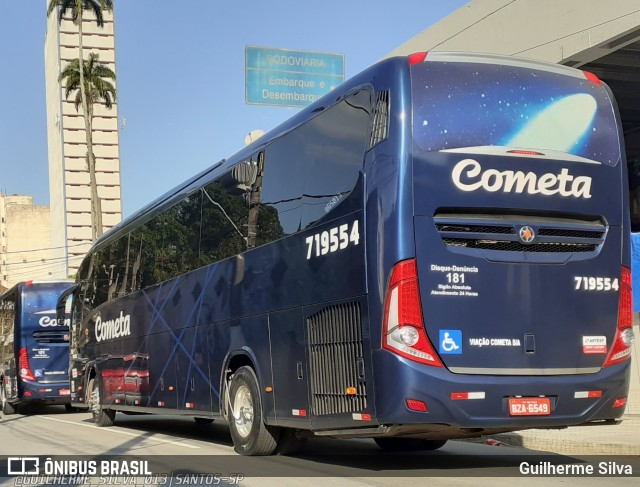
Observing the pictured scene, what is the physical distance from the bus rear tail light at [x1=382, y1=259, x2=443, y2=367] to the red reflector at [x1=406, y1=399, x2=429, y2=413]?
0.35 m

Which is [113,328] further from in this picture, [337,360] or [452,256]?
[452,256]

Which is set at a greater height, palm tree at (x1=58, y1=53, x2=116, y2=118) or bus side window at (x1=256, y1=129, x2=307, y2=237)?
palm tree at (x1=58, y1=53, x2=116, y2=118)

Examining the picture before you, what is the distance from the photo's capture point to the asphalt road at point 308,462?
8.97m

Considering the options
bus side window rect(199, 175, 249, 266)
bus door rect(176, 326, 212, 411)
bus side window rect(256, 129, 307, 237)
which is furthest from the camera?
bus door rect(176, 326, 212, 411)

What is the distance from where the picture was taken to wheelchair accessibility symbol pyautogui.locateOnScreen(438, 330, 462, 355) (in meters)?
8.37

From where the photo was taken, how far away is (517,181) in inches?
344

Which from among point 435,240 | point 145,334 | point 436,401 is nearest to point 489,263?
point 435,240

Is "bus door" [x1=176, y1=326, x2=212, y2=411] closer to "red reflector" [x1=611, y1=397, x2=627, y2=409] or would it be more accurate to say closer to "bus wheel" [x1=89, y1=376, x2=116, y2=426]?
"bus wheel" [x1=89, y1=376, x2=116, y2=426]

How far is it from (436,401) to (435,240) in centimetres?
143

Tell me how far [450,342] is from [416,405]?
25.4 inches

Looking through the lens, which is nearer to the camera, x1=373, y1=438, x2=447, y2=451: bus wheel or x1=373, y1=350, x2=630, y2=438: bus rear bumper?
x1=373, y1=350, x2=630, y2=438: bus rear bumper

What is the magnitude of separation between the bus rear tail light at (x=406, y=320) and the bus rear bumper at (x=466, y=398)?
93 millimetres

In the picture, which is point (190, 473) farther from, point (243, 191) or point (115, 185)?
point (115, 185)

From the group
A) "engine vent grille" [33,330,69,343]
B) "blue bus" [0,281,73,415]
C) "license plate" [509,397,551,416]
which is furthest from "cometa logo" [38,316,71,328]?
"license plate" [509,397,551,416]
